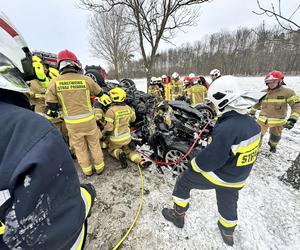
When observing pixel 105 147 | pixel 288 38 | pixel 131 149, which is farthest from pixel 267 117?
pixel 105 147

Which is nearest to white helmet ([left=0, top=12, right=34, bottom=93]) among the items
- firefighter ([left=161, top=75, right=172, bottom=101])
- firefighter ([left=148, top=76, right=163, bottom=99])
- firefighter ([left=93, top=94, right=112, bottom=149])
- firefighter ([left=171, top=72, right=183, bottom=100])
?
firefighter ([left=93, top=94, right=112, bottom=149])

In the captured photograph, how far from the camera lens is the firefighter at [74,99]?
2680mm

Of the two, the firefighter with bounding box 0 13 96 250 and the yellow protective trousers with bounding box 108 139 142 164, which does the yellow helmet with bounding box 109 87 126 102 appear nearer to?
the yellow protective trousers with bounding box 108 139 142 164

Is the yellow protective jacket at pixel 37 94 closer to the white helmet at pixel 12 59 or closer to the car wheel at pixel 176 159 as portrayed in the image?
the car wheel at pixel 176 159

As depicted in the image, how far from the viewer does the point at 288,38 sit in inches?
119

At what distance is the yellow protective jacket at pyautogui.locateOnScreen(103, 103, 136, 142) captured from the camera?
320 centimetres

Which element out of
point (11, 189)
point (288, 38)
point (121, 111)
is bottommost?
point (121, 111)

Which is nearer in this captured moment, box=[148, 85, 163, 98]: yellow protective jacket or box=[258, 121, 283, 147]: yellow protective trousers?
box=[258, 121, 283, 147]: yellow protective trousers

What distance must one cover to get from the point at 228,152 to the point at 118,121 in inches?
86.9

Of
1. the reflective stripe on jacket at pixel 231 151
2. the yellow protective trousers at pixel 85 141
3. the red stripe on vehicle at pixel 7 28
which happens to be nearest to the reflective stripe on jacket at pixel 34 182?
the red stripe on vehicle at pixel 7 28

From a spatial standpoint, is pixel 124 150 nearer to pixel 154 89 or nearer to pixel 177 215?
pixel 177 215

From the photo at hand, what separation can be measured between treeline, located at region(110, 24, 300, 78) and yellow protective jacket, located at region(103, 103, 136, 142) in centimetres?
2314

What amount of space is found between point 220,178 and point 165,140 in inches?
62.9

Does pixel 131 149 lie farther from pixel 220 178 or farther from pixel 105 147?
pixel 220 178
